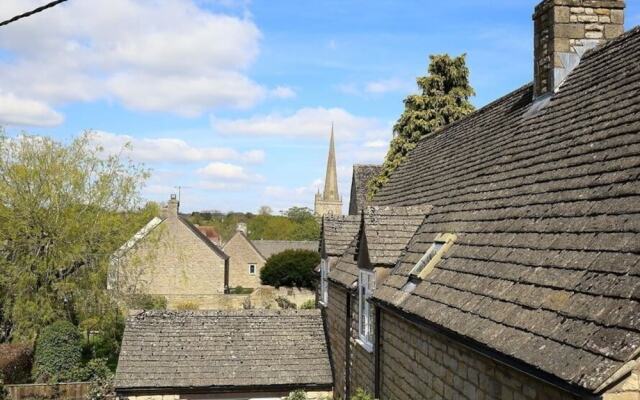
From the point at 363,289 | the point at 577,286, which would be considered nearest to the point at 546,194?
the point at 577,286

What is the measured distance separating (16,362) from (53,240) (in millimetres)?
5199

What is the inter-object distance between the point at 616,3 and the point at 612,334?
854cm

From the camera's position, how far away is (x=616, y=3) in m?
11.0

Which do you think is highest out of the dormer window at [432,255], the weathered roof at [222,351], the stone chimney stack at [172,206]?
the stone chimney stack at [172,206]

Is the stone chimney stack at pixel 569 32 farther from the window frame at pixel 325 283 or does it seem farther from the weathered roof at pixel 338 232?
the window frame at pixel 325 283

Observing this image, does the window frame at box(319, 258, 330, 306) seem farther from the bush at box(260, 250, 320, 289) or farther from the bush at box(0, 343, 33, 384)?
the bush at box(260, 250, 320, 289)

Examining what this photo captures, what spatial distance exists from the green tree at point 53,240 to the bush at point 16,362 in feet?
1.73

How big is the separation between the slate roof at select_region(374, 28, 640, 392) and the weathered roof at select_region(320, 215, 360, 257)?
4.40 m

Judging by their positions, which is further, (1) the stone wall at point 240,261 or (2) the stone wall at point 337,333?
(1) the stone wall at point 240,261

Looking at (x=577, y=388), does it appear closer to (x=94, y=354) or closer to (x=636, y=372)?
(x=636, y=372)

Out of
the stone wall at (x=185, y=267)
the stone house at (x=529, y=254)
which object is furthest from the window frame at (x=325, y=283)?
the stone wall at (x=185, y=267)

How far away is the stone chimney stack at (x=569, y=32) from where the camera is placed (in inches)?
417

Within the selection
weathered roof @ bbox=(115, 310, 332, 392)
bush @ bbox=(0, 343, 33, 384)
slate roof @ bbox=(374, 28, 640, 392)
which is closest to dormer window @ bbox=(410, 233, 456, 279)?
slate roof @ bbox=(374, 28, 640, 392)

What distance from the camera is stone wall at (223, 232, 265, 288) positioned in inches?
2477
